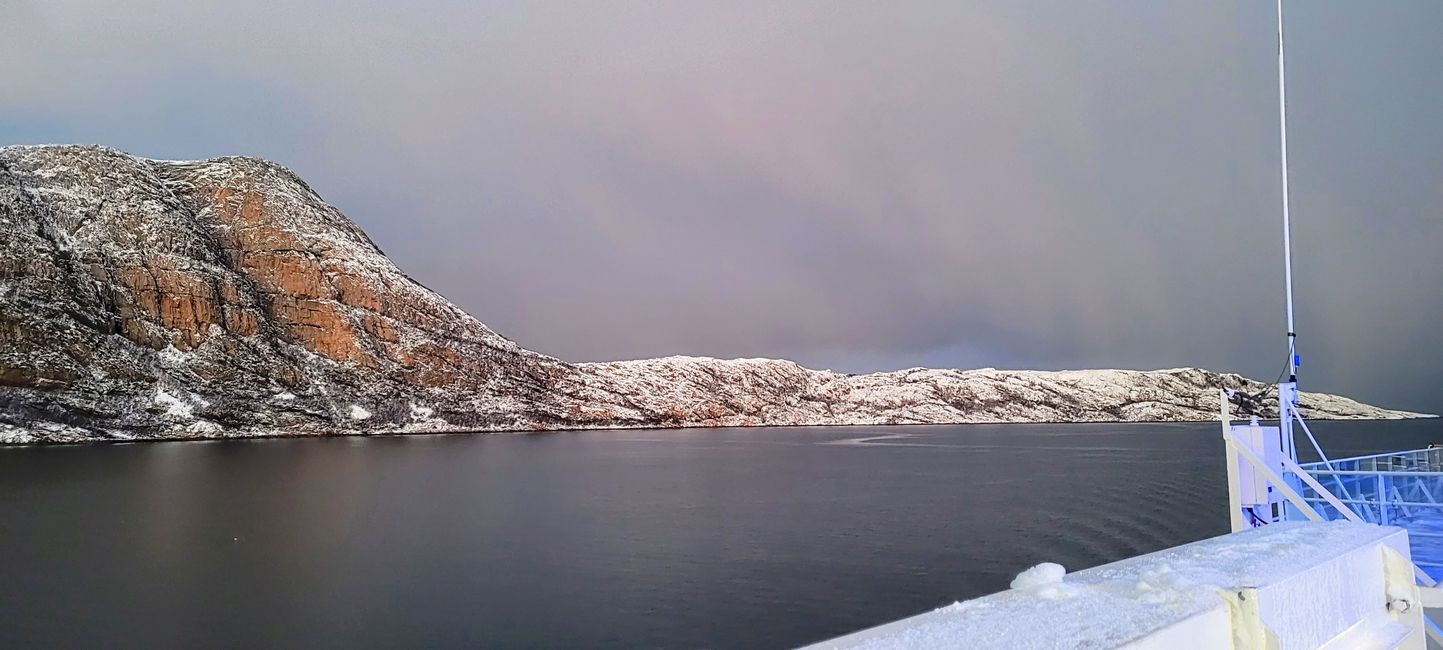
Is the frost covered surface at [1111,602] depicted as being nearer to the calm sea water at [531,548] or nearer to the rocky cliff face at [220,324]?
the calm sea water at [531,548]

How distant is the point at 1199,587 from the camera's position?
2.21 m

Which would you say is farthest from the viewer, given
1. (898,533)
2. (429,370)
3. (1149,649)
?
(429,370)

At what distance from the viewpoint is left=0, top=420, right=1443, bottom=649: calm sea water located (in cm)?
1705

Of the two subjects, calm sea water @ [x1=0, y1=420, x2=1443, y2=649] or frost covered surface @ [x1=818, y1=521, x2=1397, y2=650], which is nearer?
frost covered surface @ [x1=818, y1=521, x2=1397, y2=650]

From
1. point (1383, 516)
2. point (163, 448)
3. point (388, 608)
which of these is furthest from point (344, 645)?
point (163, 448)

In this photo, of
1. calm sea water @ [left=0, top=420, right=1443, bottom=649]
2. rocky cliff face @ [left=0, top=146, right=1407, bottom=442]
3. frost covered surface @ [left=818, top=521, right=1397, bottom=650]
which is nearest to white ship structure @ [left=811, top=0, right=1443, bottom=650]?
frost covered surface @ [left=818, top=521, right=1397, bottom=650]

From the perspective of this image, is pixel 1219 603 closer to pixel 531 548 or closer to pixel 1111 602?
pixel 1111 602

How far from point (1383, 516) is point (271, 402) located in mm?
125273

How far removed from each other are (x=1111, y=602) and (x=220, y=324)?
138444mm

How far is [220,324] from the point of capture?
119875 millimetres

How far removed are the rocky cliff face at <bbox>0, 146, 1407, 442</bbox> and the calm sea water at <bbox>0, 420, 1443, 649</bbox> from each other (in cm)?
5139

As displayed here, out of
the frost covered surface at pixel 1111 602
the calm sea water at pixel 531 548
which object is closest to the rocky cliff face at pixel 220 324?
the calm sea water at pixel 531 548

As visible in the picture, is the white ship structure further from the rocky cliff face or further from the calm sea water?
the rocky cliff face

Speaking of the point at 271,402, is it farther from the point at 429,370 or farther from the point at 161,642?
the point at 161,642
